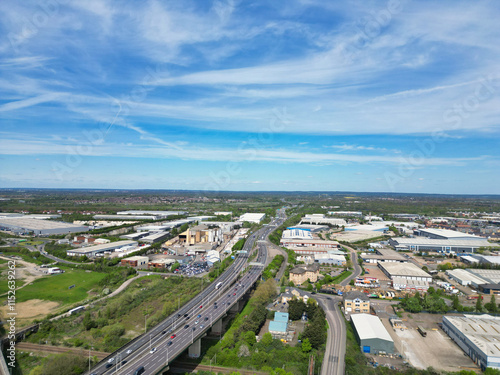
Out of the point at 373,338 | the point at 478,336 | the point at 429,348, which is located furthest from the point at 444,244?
the point at 373,338

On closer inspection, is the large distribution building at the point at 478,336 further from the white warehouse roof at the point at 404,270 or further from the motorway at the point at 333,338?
the white warehouse roof at the point at 404,270

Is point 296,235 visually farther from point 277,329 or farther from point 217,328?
point 217,328

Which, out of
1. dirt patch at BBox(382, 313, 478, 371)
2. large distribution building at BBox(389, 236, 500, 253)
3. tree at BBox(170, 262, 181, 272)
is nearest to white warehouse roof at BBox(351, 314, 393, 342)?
dirt patch at BBox(382, 313, 478, 371)

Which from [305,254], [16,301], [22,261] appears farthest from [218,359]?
[22,261]

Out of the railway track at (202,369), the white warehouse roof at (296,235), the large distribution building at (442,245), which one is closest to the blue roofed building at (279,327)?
the railway track at (202,369)

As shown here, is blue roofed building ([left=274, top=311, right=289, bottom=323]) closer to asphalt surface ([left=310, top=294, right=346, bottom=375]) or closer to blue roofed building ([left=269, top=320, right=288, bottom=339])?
blue roofed building ([left=269, top=320, right=288, bottom=339])

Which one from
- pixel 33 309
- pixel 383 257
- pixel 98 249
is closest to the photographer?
pixel 33 309
